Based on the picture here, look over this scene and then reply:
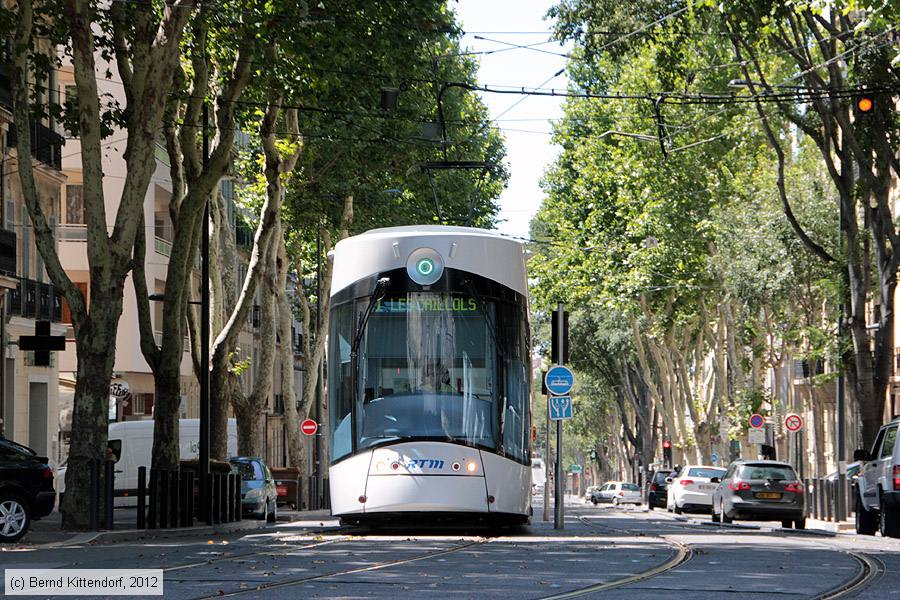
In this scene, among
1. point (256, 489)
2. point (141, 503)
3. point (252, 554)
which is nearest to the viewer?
point (252, 554)

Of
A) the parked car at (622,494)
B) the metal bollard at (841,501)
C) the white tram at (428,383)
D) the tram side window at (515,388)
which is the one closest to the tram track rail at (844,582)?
the white tram at (428,383)

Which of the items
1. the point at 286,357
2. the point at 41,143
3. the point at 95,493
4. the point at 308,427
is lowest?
the point at 95,493

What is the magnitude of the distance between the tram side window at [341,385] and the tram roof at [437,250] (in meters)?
0.58

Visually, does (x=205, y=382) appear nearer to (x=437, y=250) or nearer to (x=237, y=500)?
(x=237, y=500)

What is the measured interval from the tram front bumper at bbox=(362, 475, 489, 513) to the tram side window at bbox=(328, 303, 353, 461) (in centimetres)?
72

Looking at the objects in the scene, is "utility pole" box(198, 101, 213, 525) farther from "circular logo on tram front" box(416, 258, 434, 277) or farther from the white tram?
"circular logo on tram front" box(416, 258, 434, 277)

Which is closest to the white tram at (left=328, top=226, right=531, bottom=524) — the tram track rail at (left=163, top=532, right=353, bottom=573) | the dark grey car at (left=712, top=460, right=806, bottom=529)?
the tram track rail at (left=163, top=532, right=353, bottom=573)

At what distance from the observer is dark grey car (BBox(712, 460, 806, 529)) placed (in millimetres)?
34188

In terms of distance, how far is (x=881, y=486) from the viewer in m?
25.5

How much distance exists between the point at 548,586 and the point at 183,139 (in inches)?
650

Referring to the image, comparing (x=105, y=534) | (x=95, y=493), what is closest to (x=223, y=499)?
(x=95, y=493)

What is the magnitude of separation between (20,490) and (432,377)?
5572mm

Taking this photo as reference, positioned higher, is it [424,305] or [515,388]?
[424,305]

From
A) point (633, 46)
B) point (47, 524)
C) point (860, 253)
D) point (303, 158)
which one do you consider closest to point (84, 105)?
point (47, 524)
